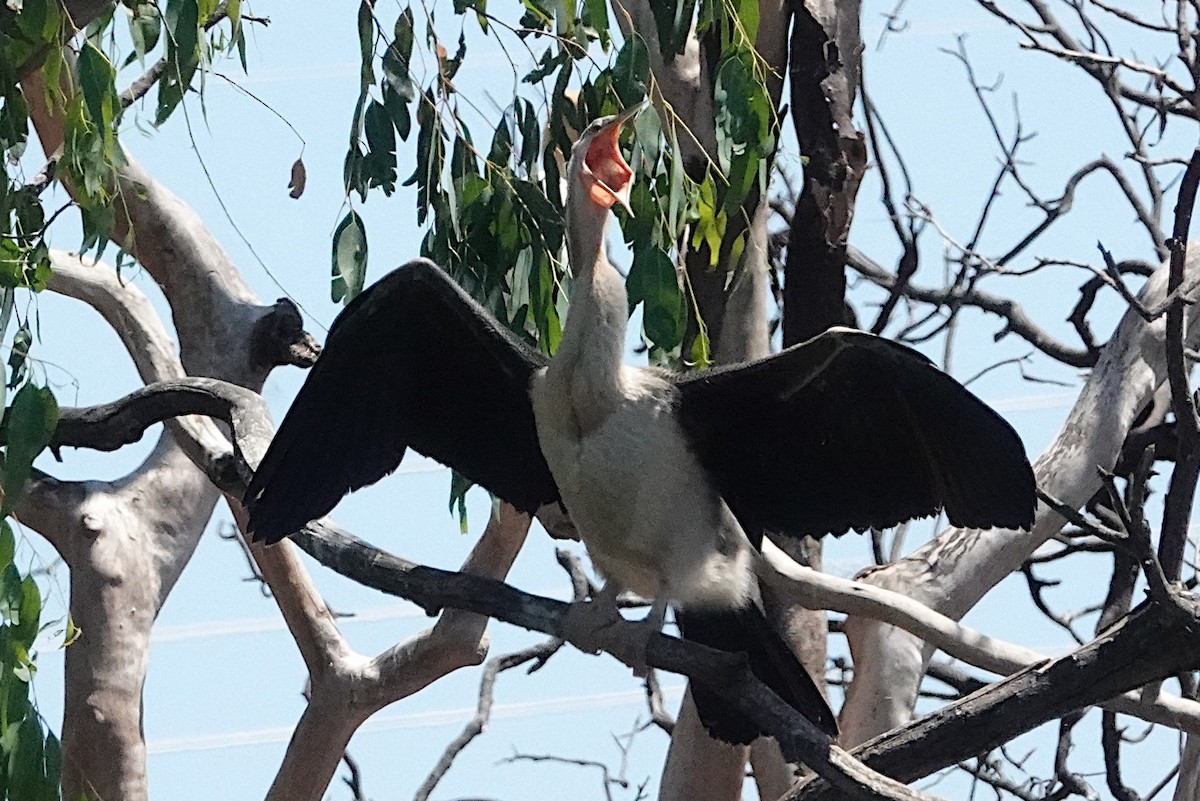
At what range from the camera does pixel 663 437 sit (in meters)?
2.14

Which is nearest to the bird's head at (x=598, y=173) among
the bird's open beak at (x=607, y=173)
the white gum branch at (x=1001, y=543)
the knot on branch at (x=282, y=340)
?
the bird's open beak at (x=607, y=173)

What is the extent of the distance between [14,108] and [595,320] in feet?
2.52

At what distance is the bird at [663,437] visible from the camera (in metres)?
2.05

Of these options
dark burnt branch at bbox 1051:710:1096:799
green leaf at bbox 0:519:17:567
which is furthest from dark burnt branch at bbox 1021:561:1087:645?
green leaf at bbox 0:519:17:567

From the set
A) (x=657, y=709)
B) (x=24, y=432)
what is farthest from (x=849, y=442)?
(x=657, y=709)

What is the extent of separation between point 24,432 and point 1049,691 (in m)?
1.15

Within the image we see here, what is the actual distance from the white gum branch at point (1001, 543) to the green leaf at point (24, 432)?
159 cm

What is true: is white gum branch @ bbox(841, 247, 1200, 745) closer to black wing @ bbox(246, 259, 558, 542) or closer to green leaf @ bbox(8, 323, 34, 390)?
black wing @ bbox(246, 259, 558, 542)

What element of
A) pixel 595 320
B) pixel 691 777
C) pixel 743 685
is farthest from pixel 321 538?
pixel 691 777

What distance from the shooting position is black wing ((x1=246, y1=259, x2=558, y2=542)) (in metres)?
2.17

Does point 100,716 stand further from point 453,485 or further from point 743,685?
point 743,685

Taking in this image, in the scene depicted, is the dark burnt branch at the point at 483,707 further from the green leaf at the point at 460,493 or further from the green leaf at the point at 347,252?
the green leaf at the point at 347,252

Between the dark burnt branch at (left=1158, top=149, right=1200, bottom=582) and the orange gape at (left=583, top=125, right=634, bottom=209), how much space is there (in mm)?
721

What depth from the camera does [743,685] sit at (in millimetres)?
1826
